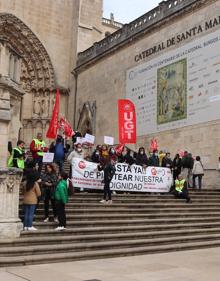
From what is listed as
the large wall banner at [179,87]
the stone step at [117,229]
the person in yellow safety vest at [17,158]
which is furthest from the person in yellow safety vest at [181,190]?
the person in yellow safety vest at [17,158]

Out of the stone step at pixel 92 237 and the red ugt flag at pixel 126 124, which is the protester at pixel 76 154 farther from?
Answer: the stone step at pixel 92 237

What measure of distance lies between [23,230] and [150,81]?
13.4 m

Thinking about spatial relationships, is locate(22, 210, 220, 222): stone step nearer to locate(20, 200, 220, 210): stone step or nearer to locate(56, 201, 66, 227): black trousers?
locate(20, 200, 220, 210): stone step

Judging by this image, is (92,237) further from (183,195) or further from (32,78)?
(32,78)

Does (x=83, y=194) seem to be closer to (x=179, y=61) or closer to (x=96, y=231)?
(x=96, y=231)

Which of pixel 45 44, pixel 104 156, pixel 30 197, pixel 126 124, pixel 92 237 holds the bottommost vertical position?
pixel 92 237

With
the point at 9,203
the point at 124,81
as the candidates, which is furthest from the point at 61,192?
the point at 124,81

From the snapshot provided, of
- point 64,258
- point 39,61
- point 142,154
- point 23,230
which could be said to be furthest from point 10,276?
point 39,61

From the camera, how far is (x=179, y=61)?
19.5 metres

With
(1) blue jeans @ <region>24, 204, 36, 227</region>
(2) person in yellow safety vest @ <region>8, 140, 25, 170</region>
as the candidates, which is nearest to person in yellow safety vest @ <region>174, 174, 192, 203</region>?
(2) person in yellow safety vest @ <region>8, 140, 25, 170</region>

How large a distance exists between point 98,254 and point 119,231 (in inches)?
65.3

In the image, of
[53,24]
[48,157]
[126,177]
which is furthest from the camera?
[53,24]

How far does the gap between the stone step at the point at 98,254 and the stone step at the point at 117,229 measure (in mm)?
758

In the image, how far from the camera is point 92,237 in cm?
948
